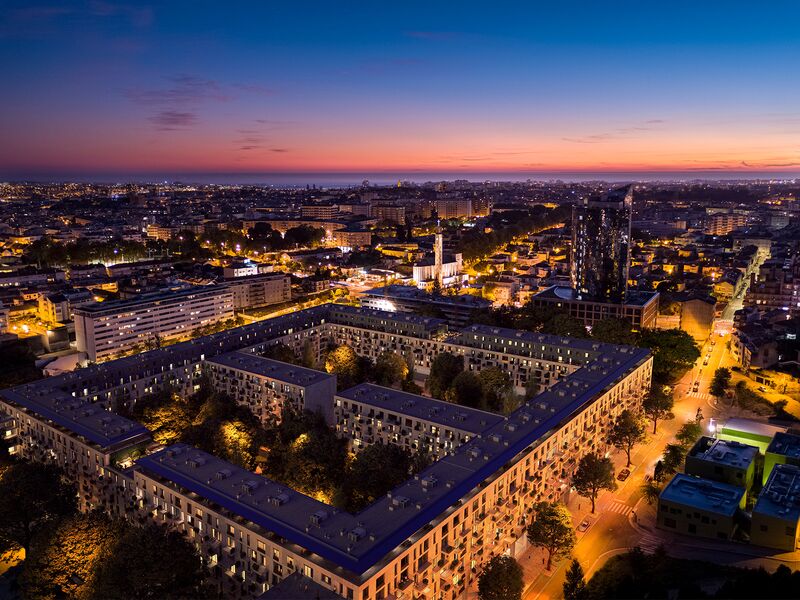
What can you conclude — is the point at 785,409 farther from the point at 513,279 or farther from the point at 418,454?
the point at 513,279

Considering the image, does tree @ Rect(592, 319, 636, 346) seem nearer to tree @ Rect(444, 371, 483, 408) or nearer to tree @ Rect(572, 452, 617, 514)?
tree @ Rect(444, 371, 483, 408)

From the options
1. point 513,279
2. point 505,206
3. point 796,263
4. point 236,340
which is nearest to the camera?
point 236,340

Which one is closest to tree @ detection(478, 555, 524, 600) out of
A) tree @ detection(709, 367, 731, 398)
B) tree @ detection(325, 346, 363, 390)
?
tree @ detection(325, 346, 363, 390)

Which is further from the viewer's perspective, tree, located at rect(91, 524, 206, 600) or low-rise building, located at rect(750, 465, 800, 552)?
low-rise building, located at rect(750, 465, 800, 552)

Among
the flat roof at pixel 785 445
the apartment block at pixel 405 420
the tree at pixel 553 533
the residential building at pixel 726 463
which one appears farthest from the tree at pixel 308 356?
the flat roof at pixel 785 445

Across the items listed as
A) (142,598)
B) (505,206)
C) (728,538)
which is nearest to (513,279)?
(728,538)

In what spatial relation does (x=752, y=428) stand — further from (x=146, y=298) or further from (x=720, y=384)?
(x=146, y=298)
